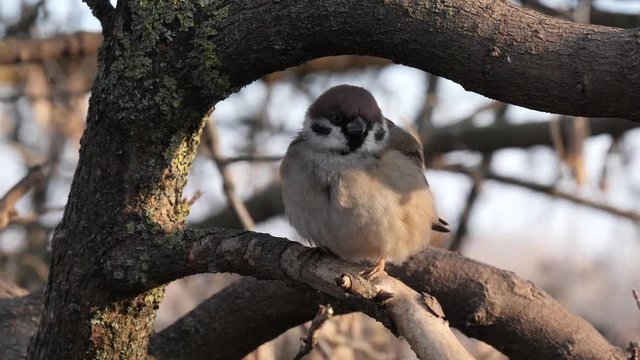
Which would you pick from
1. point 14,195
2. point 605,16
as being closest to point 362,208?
point 14,195

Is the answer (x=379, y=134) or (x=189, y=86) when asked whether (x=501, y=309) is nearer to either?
(x=379, y=134)

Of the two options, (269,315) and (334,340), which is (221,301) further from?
(334,340)

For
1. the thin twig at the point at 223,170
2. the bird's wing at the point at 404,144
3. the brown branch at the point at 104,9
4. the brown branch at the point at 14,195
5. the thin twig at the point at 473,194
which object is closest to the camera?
the brown branch at the point at 104,9

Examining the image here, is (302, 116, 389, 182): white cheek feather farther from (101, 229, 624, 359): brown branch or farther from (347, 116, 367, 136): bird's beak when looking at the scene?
(101, 229, 624, 359): brown branch

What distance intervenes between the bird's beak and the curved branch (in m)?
0.66

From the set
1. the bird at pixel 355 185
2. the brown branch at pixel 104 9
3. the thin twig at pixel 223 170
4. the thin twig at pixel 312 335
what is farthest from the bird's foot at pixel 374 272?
the thin twig at pixel 223 170

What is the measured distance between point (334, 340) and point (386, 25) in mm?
2189

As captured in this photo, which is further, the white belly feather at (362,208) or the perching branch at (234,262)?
the white belly feather at (362,208)

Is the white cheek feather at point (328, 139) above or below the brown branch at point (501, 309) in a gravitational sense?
above

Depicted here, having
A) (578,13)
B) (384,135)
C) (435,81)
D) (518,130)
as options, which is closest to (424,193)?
(384,135)

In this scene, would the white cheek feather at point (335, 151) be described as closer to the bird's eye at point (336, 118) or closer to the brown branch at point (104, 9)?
the bird's eye at point (336, 118)

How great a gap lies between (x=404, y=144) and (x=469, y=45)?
1077 mm

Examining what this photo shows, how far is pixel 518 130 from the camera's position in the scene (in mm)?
5754

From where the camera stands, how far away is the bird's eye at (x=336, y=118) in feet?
9.93
